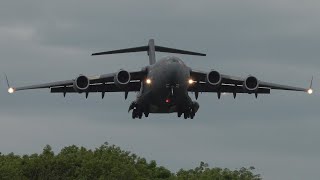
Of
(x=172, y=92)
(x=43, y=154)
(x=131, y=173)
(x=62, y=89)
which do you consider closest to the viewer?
(x=172, y=92)

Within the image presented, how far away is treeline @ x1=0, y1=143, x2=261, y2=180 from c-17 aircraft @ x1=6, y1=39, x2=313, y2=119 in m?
37.2

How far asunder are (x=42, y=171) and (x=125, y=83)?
46.7 meters

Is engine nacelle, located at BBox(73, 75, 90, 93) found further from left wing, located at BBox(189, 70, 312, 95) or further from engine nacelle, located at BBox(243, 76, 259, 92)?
engine nacelle, located at BBox(243, 76, 259, 92)

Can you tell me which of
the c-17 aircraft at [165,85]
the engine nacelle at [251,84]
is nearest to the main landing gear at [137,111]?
the c-17 aircraft at [165,85]

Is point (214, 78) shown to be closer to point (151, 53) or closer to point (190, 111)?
point (190, 111)

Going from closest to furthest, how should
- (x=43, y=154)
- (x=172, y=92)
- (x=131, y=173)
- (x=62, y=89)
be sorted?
(x=172, y=92) → (x=62, y=89) → (x=131, y=173) → (x=43, y=154)

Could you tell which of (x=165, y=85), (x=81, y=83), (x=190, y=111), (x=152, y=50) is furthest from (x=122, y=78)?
(x=152, y=50)

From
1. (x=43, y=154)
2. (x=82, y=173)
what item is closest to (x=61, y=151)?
(x=43, y=154)

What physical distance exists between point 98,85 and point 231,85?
8.23m

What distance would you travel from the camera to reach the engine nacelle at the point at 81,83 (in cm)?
8275

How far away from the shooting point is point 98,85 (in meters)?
86.9

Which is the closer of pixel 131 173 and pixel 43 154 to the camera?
pixel 131 173

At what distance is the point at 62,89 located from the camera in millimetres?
86812

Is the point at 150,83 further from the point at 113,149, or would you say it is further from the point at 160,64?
the point at 113,149
